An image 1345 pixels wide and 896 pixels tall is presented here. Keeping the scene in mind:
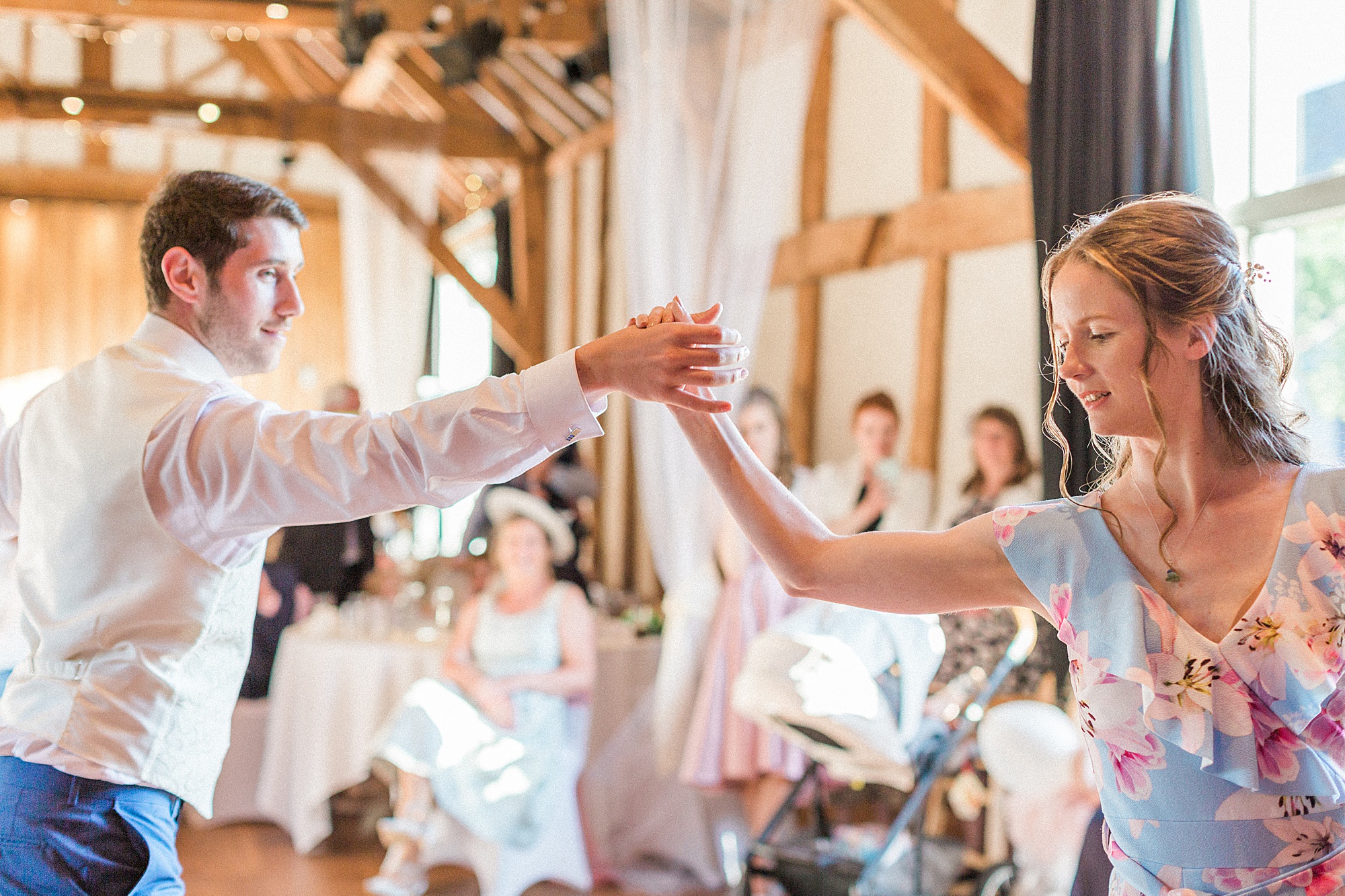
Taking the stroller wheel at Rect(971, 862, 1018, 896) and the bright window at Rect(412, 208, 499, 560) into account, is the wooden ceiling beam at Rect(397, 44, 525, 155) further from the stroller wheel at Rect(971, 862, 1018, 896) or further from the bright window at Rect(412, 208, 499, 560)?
the stroller wheel at Rect(971, 862, 1018, 896)

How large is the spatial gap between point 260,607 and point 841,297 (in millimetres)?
3003

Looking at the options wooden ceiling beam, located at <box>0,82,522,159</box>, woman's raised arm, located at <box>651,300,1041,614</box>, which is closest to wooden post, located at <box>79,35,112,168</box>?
wooden ceiling beam, located at <box>0,82,522,159</box>

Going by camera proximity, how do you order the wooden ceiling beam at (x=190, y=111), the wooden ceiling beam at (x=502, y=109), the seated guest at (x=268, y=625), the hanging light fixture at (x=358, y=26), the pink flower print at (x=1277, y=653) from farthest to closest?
the wooden ceiling beam at (x=502, y=109) → the wooden ceiling beam at (x=190, y=111) → the hanging light fixture at (x=358, y=26) → the seated guest at (x=268, y=625) → the pink flower print at (x=1277, y=653)

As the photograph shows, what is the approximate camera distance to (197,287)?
5.29 ft

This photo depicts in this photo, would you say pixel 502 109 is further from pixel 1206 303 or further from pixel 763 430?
pixel 1206 303

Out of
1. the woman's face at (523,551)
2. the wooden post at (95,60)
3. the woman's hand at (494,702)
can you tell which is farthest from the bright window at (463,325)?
the woman's hand at (494,702)

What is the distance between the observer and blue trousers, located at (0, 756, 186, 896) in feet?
4.75

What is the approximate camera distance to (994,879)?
3316mm

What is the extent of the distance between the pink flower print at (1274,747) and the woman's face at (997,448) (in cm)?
269

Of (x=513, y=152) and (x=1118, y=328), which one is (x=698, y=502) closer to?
(x=1118, y=328)

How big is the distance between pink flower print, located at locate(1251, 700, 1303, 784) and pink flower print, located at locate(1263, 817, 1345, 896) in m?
0.05

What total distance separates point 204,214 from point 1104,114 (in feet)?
7.33

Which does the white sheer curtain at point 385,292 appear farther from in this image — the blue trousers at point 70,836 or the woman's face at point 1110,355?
the woman's face at point 1110,355

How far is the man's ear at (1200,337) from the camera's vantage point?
54.1 inches
